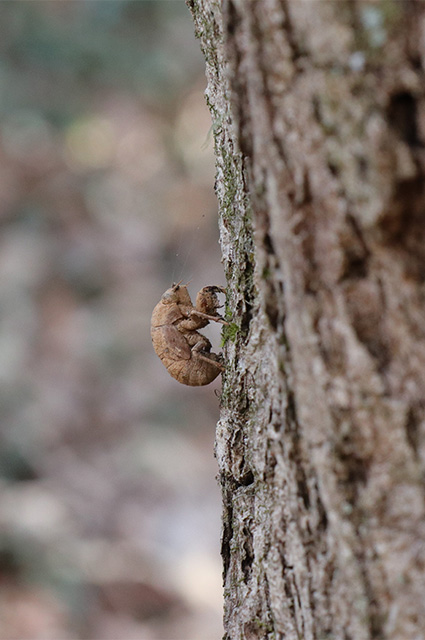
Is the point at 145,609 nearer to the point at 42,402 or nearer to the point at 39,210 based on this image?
the point at 42,402

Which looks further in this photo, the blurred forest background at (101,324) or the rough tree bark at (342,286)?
the blurred forest background at (101,324)

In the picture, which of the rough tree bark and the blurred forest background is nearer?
the rough tree bark

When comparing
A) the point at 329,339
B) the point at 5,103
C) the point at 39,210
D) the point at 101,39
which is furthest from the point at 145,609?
the point at 101,39

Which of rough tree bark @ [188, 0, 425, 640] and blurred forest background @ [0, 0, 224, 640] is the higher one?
blurred forest background @ [0, 0, 224, 640]

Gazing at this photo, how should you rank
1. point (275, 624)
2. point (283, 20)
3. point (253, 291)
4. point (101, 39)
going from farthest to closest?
point (101, 39), point (253, 291), point (275, 624), point (283, 20)

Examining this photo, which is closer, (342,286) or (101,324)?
(342,286)
